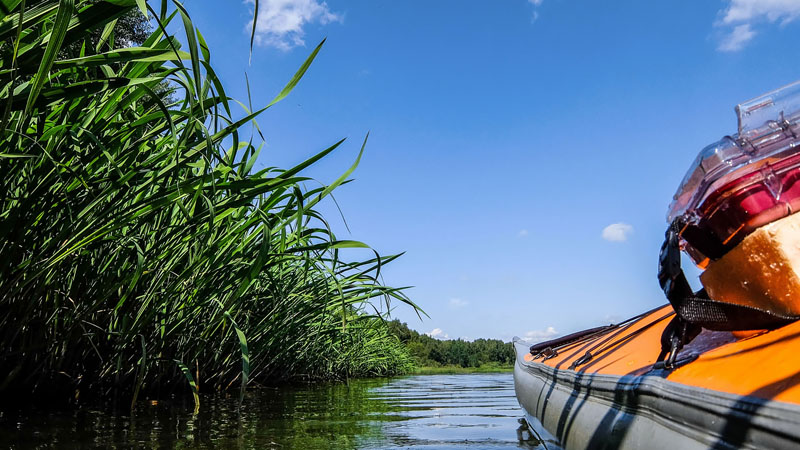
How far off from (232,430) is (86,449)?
632 mm

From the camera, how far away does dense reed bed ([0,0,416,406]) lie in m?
1.32

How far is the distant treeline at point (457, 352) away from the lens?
22.5 m

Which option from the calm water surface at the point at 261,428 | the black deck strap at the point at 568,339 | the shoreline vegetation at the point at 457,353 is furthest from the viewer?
the shoreline vegetation at the point at 457,353

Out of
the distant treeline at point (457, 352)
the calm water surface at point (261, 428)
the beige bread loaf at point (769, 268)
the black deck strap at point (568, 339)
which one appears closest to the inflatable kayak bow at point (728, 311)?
the beige bread loaf at point (769, 268)

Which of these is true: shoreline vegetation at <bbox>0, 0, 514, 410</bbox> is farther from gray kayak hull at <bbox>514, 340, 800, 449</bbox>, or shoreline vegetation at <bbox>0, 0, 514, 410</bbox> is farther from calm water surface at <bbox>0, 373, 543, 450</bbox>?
gray kayak hull at <bbox>514, 340, 800, 449</bbox>

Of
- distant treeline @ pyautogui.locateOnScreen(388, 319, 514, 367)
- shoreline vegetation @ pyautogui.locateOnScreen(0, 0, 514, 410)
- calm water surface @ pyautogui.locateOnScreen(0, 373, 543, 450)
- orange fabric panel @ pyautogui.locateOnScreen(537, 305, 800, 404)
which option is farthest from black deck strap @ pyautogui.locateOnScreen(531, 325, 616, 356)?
distant treeline @ pyautogui.locateOnScreen(388, 319, 514, 367)

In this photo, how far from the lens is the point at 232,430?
2203 mm

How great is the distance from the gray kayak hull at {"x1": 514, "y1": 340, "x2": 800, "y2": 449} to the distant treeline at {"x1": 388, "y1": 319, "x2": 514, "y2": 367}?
20.5m

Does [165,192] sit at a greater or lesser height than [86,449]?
greater

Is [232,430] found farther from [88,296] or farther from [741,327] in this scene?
[741,327]

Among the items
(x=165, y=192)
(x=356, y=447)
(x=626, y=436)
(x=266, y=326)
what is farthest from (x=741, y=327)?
(x=266, y=326)

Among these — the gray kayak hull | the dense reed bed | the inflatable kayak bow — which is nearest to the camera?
the gray kayak hull

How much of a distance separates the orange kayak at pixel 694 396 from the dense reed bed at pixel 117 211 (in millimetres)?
872

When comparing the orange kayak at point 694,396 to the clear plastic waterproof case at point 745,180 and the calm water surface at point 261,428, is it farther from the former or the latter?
the calm water surface at point 261,428
